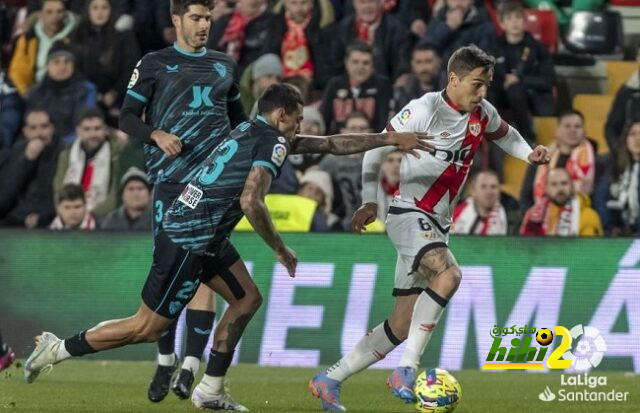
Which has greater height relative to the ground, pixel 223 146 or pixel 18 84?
pixel 223 146

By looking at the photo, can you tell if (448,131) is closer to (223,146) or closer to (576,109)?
(223,146)

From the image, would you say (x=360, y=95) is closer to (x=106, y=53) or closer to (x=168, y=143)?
(x=106, y=53)

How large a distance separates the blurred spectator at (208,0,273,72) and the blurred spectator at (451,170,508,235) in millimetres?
3666

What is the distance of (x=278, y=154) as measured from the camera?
31.6 feet

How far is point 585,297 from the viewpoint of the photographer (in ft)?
47.7

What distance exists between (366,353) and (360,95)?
23.4 feet

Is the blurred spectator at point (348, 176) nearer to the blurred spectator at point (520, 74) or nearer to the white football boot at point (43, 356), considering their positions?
the blurred spectator at point (520, 74)

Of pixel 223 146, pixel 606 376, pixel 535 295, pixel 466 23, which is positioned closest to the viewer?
pixel 223 146

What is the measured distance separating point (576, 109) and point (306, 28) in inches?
126

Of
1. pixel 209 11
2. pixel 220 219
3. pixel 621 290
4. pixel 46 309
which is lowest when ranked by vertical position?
pixel 46 309

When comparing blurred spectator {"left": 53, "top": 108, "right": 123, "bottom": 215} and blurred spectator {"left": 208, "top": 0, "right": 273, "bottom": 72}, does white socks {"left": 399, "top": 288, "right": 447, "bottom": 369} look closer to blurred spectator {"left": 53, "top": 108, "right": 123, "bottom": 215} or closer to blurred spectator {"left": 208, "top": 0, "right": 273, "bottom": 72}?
blurred spectator {"left": 53, "top": 108, "right": 123, "bottom": 215}

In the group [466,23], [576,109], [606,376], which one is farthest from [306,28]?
[606,376]

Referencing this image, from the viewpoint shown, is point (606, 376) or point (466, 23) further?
point (466, 23)

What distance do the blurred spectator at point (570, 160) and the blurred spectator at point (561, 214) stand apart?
0.34 meters
